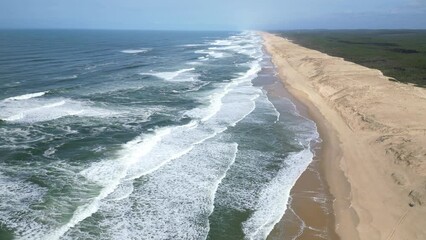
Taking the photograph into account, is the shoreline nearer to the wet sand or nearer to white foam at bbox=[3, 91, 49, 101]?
the wet sand

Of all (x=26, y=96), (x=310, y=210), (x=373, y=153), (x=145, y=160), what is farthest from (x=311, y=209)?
(x=26, y=96)

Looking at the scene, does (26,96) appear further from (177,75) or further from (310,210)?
(310,210)

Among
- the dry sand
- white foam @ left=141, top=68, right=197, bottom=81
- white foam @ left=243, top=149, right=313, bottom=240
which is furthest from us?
white foam @ left=141, top=68, right=197, bottom=81

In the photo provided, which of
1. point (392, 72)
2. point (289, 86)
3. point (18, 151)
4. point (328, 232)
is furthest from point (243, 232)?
point (392, 72)

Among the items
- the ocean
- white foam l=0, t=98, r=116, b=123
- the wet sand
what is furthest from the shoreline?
white foam l=0, t=98, r=116, b=123

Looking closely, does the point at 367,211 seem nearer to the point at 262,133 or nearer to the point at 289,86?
the point at 262,133

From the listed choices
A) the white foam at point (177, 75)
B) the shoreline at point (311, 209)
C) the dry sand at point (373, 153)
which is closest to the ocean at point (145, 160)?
the shoreline at point (311, 209)

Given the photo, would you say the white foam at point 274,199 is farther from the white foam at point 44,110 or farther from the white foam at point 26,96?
the white foam at point 26,96
